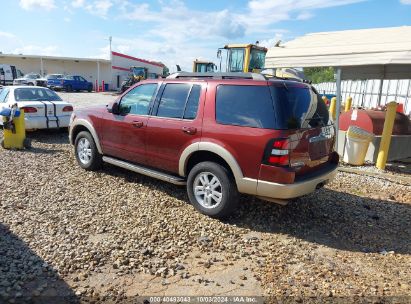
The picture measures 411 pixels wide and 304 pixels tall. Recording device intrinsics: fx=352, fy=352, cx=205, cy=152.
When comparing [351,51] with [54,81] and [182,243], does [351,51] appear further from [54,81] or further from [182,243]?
[54,81]

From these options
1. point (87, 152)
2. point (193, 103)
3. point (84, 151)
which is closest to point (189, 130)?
point (193, 103)

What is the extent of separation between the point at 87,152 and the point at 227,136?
3.37 m

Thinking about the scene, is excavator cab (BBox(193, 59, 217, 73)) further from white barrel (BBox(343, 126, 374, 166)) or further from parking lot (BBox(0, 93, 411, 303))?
parking lot (BBox(0, 93, 411, 303))

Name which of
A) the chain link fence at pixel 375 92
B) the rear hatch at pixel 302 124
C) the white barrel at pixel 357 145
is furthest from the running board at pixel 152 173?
the chain link fence at pixel 375 92

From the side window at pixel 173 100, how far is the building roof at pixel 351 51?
4570 millimetres

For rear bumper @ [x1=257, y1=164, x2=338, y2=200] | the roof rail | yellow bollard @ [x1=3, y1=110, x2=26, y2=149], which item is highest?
the roof rail

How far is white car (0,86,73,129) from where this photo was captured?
9438 millimetres

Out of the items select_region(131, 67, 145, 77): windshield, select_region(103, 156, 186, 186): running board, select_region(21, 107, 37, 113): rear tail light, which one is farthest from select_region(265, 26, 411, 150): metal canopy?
select_region(131, 67, 145, 77): windshield

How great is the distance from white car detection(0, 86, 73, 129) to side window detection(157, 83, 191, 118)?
18.3 feet

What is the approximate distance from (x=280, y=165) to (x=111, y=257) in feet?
7.21

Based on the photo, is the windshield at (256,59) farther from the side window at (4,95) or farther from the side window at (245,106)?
the side window at (245,106)

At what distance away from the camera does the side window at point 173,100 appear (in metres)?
5.21

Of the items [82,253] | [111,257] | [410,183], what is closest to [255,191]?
[111,257]

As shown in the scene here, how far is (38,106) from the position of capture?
9.56 metres
